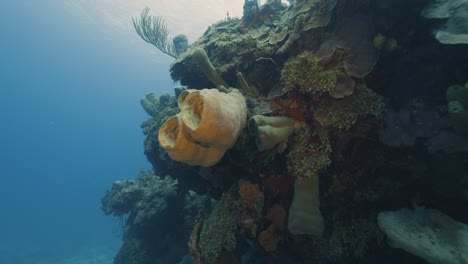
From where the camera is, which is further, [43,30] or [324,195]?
[43,30]

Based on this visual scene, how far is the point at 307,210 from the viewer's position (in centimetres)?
303

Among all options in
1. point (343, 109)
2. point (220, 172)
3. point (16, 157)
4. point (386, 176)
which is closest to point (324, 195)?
point (386, 176)

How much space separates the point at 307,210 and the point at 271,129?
1059 millimetres

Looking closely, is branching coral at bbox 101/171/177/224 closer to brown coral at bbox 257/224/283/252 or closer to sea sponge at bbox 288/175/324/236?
brown coral at bbox 257/224/283/252

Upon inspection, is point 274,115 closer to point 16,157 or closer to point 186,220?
point 186,220

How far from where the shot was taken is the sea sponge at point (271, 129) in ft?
8.90

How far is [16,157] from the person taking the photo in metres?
101

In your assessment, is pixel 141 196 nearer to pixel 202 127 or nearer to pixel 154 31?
pixel 154 31

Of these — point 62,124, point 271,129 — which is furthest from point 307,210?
point 62,124

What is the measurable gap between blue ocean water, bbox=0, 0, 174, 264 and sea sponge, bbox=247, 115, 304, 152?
28225mm

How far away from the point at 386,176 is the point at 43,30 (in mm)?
75207

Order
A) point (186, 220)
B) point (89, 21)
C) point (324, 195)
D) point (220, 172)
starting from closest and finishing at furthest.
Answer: point (324, 195) < point (220, 172) < point (186, 220) < point (89, 21)

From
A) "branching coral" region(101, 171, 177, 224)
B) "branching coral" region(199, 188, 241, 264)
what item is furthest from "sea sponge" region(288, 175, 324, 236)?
"branching coral" region(101, 171, 177, 224)

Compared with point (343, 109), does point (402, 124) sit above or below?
below
